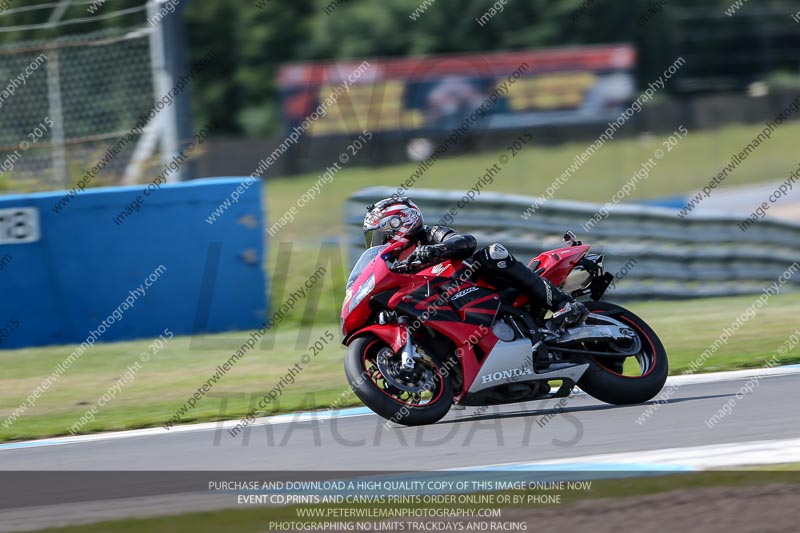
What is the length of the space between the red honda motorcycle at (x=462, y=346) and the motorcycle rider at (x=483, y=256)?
76 millimetres

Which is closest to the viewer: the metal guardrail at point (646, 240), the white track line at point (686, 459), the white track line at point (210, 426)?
the white track line at point (686, 459)

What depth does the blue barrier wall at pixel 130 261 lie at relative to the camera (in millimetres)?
11539

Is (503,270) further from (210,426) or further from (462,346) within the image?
(210,426)

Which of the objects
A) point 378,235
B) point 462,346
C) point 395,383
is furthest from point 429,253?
point 395,383

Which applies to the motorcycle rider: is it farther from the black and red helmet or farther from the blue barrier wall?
the blue barrier wall

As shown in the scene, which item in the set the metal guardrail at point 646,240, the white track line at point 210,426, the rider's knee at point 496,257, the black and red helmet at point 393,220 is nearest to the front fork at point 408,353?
the black and red helmet at point 393,220

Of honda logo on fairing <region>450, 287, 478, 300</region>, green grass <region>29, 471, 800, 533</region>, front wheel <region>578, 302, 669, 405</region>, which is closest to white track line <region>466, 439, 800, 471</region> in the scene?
green grass <region>29, 471, 800, 533</region>

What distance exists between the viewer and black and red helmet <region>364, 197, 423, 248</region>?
7.06 m

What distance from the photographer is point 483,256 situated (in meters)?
7.14

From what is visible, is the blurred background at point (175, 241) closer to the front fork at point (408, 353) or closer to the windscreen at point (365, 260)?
the windscreen at point (365, 260)

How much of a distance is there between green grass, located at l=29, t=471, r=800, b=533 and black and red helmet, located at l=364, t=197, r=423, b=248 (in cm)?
225

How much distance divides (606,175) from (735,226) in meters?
17.8

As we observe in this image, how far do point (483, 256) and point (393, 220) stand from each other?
0.62m

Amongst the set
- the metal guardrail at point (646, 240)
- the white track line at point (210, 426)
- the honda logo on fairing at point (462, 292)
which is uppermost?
the honda logo on fairing at point (462, 292)
